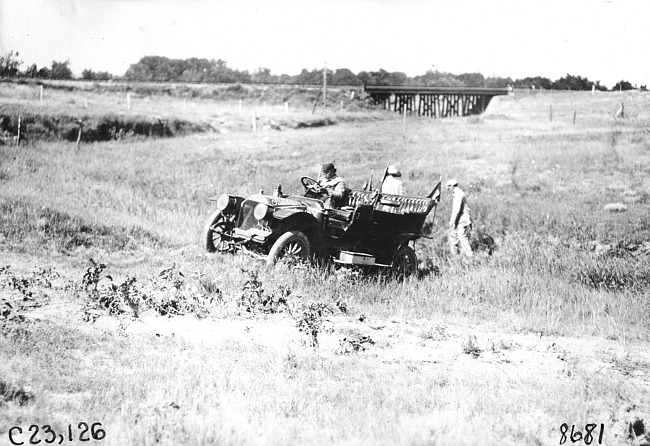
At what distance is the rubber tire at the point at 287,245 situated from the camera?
8875 mm

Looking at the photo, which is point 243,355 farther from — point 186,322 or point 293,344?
point 186,322

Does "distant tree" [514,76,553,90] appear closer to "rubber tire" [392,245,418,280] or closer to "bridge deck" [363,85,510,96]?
"bridge deck" [363,85,510,96]

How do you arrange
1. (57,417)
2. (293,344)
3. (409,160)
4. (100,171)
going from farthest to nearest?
(409,160), (100,171), (293,344), (57,417)

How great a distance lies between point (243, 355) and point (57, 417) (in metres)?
2.00

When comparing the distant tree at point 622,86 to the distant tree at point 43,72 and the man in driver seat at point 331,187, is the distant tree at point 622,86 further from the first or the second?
the man in driver seat at point 331,187

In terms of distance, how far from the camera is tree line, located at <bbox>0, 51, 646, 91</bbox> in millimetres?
48812

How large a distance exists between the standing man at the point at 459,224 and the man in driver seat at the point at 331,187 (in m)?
3.10

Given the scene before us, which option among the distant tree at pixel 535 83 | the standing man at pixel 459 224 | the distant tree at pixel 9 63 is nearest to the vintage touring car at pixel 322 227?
the standing man at pixel 459 224

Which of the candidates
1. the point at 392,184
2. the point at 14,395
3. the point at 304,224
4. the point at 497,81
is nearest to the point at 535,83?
the point at 497,81

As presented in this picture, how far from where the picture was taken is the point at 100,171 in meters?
17.2

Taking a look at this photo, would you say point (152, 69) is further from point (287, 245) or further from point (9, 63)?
point (287, 245)

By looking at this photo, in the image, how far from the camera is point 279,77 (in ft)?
246

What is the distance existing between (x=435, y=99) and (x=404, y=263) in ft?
175

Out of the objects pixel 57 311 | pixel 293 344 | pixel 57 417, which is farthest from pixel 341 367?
pixel 57 311
